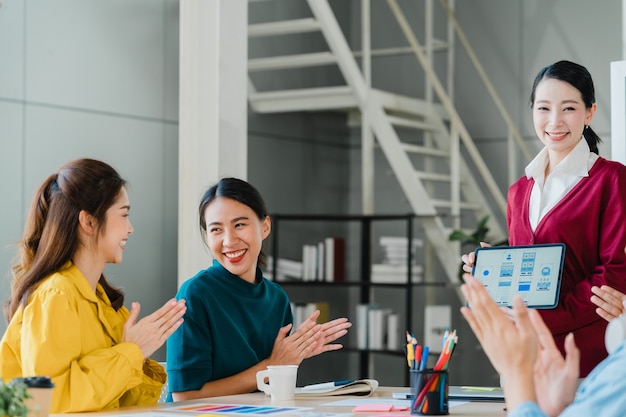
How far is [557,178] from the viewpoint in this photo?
285 centimetres

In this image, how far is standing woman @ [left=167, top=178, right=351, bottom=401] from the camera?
2.87 metres

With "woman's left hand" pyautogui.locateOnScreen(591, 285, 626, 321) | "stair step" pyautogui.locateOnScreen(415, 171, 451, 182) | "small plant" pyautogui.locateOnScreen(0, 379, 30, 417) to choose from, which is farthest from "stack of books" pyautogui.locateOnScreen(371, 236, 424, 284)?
"small plant" pyautogui.locateOnScreen(0, 379, 30, 417)

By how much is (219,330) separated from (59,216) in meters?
0.61

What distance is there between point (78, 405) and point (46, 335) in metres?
0.18

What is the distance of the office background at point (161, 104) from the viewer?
17.4 feet

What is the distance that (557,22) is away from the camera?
7.31 metres

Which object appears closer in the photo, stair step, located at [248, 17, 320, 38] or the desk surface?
the desk surface

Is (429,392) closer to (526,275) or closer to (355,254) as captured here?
(526,275)

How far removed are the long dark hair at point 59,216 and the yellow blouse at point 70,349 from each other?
0.05 meters

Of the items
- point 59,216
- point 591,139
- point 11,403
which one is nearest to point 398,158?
point 591,139

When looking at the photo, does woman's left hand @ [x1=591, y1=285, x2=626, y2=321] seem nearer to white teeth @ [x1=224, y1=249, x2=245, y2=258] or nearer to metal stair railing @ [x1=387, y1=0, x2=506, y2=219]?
white teeth @ [x1=224, y1=249, x2=245, y2=258]

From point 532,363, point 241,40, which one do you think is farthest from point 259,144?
point 532,363

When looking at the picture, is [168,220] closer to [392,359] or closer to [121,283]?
[121,283]

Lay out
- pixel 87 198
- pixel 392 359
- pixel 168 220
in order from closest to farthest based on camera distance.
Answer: pixel 87 198, pixel 168 220, pixel 392 359
